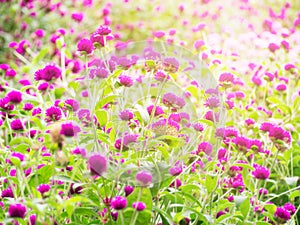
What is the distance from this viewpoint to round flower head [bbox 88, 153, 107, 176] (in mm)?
1615

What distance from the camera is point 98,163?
1.61 m

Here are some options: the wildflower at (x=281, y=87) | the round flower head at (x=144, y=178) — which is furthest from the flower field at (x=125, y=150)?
the wildflower at (x=281, y=87)

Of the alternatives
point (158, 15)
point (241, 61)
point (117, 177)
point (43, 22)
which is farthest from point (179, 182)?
point (158, 15)

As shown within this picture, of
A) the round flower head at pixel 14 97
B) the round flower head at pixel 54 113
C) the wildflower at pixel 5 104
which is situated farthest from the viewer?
the wildflower at pixel 5 104

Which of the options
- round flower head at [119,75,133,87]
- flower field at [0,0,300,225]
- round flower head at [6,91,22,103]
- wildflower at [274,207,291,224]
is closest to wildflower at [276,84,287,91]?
flower field at [0,0,300,225]

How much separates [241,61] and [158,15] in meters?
3.08

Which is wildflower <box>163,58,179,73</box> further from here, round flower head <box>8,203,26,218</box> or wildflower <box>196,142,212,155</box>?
round flower head <box>8,203,26,218</box>

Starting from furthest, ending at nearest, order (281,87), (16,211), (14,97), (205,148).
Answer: (281,87), (205,148), (14,97), (16,211)

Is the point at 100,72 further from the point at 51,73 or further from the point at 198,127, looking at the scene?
the point at 198,127

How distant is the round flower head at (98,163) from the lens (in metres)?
1.62

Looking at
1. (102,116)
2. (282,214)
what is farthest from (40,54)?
(282,214)

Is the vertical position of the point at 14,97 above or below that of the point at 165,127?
above

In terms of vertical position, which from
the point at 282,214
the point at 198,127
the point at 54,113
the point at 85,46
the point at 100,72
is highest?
the point at 85,46

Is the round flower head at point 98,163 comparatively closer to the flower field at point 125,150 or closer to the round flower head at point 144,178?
the flower field at point 125,150
